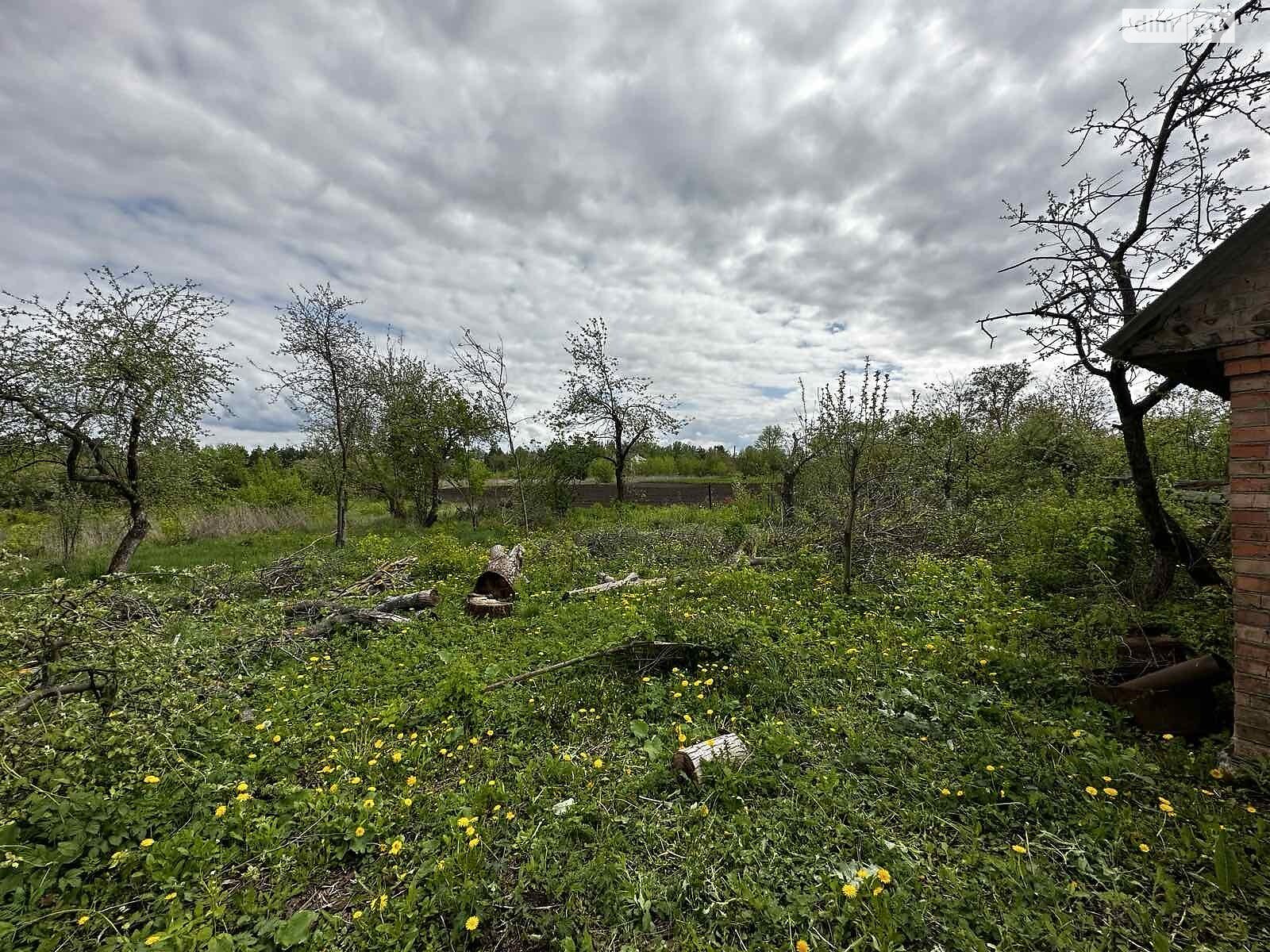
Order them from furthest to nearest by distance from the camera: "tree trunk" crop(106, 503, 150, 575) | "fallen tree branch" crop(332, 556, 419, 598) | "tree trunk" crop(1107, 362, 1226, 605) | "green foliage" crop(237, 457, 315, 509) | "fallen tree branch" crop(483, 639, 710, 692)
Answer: "green foliage" crop(237, 457, 315, 509)
"tree trunk" crop(106, 503, 150, 575)
"fallen tree branch" crop(332, 556, 419, 598)
"fallen tree branch" crop(483, 639, 710, 692)
"tree trunk" crop(1107, 362, 1226, 605)

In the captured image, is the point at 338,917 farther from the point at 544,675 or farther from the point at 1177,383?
the point at 1177,383

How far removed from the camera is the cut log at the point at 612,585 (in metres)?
7.41

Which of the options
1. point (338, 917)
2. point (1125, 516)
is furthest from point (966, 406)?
point (338, 917)

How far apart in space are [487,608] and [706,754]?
430 cm

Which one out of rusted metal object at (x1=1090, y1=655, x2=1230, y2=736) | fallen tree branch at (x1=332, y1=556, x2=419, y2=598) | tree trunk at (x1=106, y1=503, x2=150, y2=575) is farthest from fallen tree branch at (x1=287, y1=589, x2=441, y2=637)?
rusted metal object at (x1=1090, y1=655, x2=1230, y2=736)

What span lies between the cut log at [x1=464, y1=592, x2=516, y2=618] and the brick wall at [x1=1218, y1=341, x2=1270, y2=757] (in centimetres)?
671

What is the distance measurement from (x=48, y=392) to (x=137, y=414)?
1018 mm

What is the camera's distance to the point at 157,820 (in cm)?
269

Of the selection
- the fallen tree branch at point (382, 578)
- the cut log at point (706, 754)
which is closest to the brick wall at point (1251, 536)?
the cut log at point (706, 754)

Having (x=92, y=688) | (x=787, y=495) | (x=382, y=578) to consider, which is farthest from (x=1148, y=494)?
(x=382, y=578)

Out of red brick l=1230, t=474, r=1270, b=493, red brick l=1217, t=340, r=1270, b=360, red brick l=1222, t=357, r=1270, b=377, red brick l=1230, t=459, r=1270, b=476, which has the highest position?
red brick l=1217, t=340, r=1270, b=360

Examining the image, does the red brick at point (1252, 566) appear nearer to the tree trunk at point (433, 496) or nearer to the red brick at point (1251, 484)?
the red brick at point (1251, 484)

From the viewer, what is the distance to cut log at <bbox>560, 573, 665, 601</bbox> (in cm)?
741

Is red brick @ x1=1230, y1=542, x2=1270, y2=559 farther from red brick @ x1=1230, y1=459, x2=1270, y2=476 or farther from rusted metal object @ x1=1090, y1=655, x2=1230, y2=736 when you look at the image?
rusted metal object @ x1=1090, y1=655, x2=1230, y2=736
